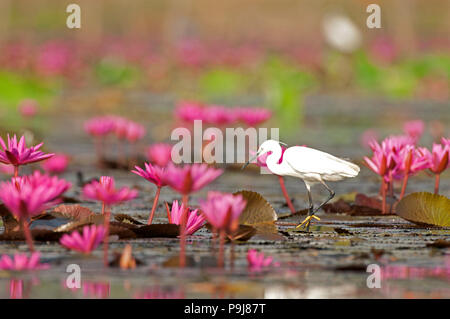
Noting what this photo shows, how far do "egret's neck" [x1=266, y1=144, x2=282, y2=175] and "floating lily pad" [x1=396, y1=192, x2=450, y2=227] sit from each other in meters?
0.66

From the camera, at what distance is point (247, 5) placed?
43969 millimetres

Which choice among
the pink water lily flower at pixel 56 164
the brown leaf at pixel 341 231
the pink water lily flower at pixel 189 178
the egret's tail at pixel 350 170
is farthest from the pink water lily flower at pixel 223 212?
the pink water lily flower at pixel 56 164

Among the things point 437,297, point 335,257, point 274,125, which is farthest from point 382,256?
point 274,125

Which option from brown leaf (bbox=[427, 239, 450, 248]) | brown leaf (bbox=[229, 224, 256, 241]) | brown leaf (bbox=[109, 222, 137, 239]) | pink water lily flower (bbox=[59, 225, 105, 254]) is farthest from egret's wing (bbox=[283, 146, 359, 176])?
pink water lily flower (bbox=[59, 225, 105, 254])

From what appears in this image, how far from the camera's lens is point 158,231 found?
12.5ft

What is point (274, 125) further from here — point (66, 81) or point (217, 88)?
point (66, 81)

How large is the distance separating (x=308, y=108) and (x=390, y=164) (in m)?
11.0

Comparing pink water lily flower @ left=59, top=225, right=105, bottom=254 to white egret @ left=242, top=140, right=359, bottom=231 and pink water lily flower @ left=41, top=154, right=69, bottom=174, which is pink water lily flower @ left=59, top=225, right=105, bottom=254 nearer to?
white egret @ left=242, top=140, right=359, bottom=231

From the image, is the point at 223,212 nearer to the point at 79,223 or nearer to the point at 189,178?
the point at 189,178

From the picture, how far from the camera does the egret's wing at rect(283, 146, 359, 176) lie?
3.77m

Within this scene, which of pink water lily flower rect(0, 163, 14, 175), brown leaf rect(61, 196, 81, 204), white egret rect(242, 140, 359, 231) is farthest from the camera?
pink water lily flower rect(0, 163, 14, 175)

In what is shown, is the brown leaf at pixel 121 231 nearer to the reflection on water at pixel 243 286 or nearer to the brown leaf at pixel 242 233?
the brown leaf at pixel 242 233

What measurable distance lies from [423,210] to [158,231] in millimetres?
1210

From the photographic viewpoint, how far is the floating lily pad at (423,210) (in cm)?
417
